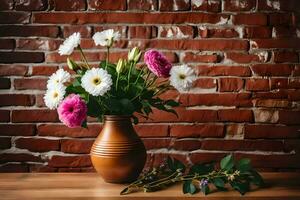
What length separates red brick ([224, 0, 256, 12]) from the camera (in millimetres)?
1713

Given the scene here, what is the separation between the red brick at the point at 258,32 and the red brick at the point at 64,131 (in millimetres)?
740

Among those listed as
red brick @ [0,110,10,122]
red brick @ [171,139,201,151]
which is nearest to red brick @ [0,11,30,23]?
red brick @ [0,110,10,122]

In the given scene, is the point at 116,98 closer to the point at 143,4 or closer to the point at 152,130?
the point at 152,130

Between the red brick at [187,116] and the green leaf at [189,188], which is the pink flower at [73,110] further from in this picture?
the red brick at [187,116]

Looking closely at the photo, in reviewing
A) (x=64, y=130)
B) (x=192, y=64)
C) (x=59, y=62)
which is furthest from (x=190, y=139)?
(x=59, y=62)

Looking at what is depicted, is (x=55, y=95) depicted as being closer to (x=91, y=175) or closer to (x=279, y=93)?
(x=91, y=175)

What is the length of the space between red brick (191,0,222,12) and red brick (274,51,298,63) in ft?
A: 1.03

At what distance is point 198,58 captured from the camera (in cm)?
171

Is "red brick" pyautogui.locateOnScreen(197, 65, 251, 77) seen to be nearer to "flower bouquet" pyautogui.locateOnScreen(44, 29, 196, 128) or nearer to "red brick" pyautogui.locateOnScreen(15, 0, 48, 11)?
"flower bouquet" pyautogui.locateOnScreen(44, 29, 196, 128)

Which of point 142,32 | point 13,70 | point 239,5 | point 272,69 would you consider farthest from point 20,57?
point 272,69

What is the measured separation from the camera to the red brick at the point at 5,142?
1.70 metres

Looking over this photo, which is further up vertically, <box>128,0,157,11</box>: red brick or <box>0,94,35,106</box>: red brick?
<box>128,0,157,11</box>: red brick

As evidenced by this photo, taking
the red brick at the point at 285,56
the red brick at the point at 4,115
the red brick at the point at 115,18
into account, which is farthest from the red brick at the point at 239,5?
the red brick at the point at 4,115

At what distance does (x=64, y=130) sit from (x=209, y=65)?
0.67 metres
